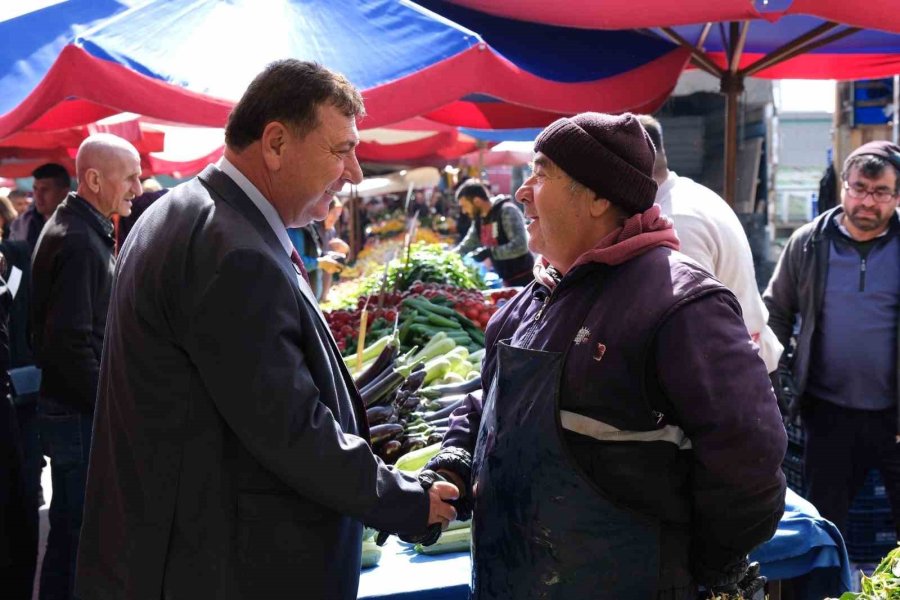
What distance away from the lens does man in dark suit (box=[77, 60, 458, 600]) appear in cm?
189

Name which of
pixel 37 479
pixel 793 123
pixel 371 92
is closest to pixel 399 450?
pixel 371 92

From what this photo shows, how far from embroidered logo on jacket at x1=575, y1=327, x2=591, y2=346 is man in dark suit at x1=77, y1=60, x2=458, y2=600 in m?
0.52

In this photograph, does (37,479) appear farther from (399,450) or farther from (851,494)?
(851,494)

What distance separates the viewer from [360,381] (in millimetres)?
3711

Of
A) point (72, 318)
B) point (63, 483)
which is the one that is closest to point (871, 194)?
point (72, 318)

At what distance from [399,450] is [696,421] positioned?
5.94ft

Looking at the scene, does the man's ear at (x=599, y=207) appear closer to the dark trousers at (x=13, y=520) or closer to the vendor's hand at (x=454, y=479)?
the vendor's hand at (x=454, y=479)

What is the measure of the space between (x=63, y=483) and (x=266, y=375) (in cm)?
282

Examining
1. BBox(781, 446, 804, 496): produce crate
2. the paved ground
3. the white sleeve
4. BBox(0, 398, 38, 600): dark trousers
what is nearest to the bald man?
BBox(0, 398, 38, 600): dark trousers

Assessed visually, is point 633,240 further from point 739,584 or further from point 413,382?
point 413,382

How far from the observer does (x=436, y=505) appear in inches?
87.5

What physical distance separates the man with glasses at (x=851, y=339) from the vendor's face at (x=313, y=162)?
2.96m

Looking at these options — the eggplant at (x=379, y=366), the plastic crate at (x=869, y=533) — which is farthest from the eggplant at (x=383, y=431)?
the plastic crate at (x=869, y=533)

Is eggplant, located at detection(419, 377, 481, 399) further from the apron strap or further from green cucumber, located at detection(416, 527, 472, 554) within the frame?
the apron strap
